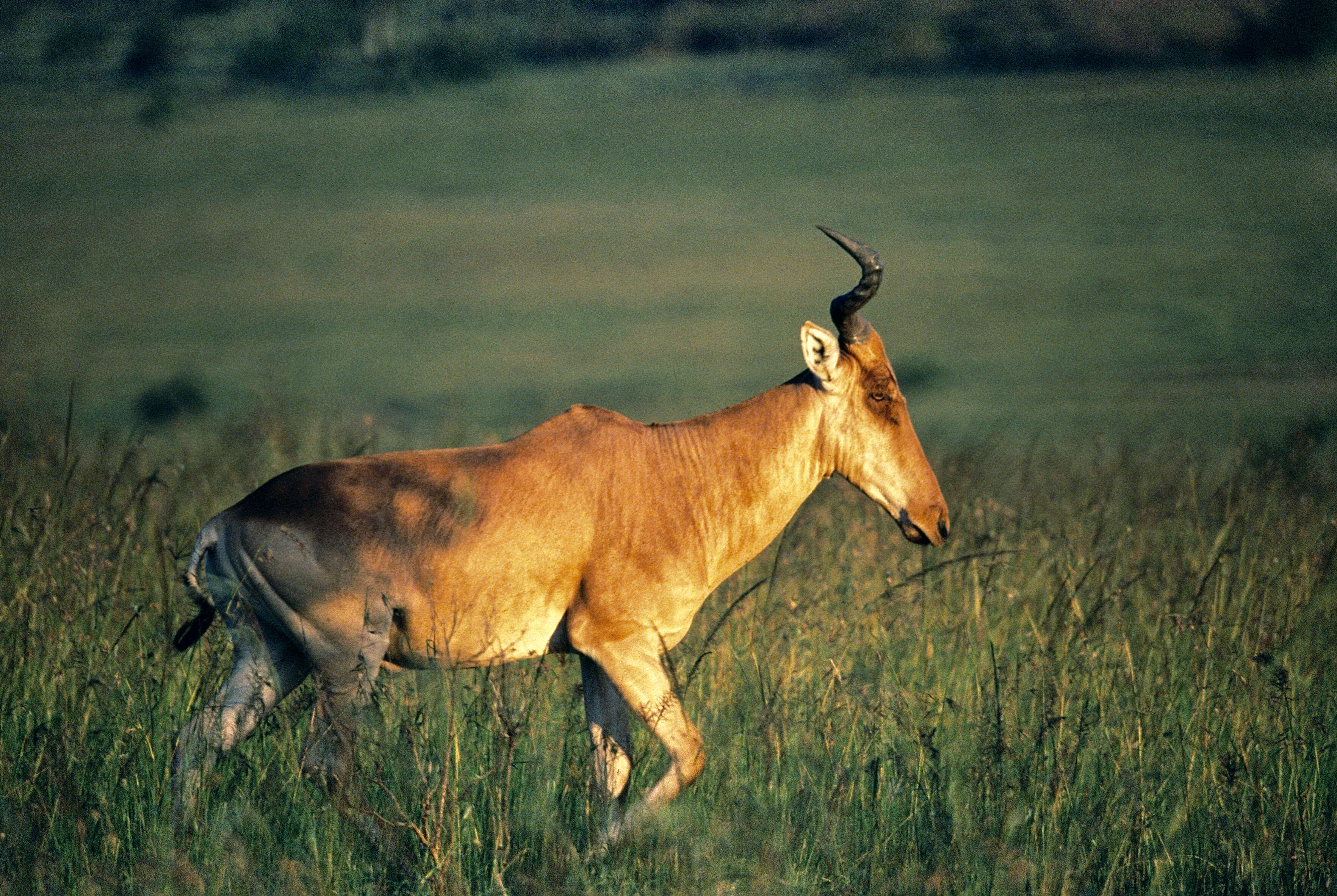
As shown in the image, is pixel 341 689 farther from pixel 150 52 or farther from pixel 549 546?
pixel 150 52

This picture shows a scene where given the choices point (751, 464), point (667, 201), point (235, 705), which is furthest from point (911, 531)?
point (667, 201)

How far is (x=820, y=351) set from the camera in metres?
6.36

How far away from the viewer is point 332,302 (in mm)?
35531

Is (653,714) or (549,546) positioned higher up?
(549,546)

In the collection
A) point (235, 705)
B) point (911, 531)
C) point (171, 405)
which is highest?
point (911, 531)

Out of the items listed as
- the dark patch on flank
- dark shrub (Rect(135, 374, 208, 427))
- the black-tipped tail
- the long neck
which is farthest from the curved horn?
dark shrub (Rect(135, 374, 208, 427))

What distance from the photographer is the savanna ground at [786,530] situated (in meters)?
5.57

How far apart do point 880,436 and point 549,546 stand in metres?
1.41

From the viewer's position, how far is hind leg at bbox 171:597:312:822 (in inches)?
225

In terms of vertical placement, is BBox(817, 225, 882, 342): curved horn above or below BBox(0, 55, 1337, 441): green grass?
above

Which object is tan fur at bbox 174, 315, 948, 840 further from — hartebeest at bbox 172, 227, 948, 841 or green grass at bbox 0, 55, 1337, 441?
green grass at bbox 0, 55, 1337, 441

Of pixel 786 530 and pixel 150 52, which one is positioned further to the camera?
pixel 150 52

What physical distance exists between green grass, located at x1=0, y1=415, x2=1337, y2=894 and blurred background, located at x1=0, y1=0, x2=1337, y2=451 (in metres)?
12.0

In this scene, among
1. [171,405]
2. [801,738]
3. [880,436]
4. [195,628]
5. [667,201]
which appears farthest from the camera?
[667,201]
